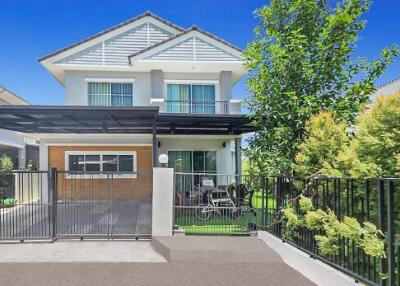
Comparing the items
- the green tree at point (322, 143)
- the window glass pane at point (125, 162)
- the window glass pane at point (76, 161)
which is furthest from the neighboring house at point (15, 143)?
the green tree at point (322, 143)

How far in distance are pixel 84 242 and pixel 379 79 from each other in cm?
879

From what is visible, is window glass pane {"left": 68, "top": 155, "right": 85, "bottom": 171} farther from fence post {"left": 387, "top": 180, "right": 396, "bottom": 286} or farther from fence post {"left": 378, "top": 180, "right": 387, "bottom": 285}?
fence post {"left": 387, "top": 180, "right": 396, "bottom": 286}

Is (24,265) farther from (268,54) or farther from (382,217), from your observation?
(268,54)

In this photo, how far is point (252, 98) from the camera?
8078 millimetres

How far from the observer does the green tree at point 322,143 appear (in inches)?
238

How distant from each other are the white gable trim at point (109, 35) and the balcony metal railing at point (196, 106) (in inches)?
176

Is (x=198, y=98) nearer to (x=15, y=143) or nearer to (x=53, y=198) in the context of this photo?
(x=53, y=198)

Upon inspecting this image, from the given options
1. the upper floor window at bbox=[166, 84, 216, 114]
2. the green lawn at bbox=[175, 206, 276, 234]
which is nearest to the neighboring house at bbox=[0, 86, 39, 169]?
the upper floor window at bbox=[166, 84, 216, 114]

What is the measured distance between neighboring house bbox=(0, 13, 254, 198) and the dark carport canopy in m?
0.59

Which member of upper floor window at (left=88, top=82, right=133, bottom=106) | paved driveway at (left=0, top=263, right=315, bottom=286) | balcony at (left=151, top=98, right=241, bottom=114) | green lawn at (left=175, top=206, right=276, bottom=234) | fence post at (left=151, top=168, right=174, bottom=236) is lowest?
paved driveway at (left=0, top=263, right=315, bottom=286)

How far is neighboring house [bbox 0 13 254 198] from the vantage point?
1619 cm

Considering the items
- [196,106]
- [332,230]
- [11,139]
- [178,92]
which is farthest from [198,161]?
[11,139]

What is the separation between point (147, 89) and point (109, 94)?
6.91ft

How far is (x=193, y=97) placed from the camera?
17.1m
